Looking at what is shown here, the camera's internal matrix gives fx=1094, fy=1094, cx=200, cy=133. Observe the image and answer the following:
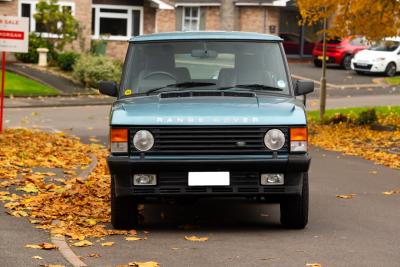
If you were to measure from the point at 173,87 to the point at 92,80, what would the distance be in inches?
1124

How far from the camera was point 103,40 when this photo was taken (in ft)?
162

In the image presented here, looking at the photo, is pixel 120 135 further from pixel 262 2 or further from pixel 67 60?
pixel 262 2

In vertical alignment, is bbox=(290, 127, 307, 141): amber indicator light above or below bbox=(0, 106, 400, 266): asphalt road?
above

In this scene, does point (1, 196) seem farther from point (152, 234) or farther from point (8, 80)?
point (8, 80)

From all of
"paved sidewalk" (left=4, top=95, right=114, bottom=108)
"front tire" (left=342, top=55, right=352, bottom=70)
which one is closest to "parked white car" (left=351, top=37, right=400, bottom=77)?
"front tire" (left=342, top=55, right=352, bottom=70)

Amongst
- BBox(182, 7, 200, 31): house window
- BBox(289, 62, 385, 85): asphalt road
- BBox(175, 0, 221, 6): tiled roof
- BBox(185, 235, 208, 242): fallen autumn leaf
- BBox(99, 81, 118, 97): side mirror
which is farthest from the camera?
BBox(182, 7, 200, 31): house window

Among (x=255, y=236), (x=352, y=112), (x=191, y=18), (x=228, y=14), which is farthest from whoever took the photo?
(x=191, y=18)

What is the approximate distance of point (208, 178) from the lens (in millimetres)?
10133

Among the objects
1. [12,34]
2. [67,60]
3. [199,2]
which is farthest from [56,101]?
[199,2]

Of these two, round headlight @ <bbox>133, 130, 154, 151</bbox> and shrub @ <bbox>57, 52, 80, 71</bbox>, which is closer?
round headlight @ <bbox>133, 130, 154, 151</bbox>

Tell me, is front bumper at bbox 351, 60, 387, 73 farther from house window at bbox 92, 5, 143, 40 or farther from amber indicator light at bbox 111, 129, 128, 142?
amber indicator light at bbox 111, 129, 128, 142

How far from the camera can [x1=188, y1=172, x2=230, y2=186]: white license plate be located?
10.1 meters

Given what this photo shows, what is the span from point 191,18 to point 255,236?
50.9m

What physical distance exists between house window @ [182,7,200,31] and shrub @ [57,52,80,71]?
58.1 feet
